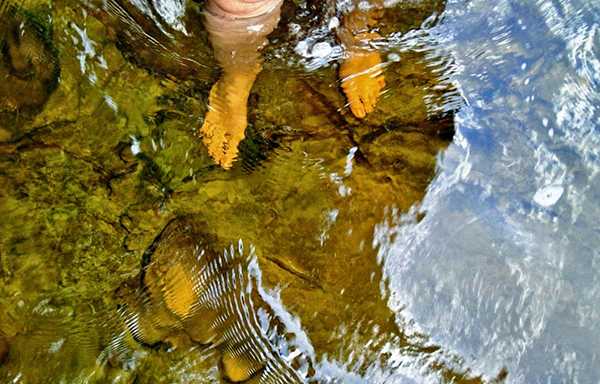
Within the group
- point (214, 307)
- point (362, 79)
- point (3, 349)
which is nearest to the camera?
point (3, 349)

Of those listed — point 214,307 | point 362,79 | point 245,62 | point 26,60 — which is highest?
point 26,60

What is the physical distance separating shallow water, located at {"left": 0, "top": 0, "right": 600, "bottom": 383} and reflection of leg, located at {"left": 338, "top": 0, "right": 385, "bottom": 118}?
2.3 inches

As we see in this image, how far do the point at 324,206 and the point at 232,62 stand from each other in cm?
90

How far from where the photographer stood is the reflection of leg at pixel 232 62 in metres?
2.72

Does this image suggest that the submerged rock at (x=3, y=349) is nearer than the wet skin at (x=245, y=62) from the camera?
Yes

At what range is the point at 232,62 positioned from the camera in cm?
287

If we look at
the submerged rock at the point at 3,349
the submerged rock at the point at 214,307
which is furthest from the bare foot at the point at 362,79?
the submerged rock at the point at 3,349

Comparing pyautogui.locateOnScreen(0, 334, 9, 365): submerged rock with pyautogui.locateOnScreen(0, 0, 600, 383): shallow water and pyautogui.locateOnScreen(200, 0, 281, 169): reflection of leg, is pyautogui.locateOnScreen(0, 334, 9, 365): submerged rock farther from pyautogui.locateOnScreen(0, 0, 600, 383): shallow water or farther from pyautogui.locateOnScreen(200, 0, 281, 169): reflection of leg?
pyautogui.locateOnScreen(200, 0, 281, 169): reflection of leg

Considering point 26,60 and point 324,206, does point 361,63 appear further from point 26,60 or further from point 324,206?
point 26,60

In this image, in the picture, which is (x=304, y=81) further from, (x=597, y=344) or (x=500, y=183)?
(x=597, y=344)

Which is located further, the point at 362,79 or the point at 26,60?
the point at 362,79

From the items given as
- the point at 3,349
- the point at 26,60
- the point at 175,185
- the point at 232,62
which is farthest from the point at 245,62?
the point at 3,349

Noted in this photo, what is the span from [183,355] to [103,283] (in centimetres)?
51

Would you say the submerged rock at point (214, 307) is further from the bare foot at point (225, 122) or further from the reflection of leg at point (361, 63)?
the reflection of leg at point (361, 63)
